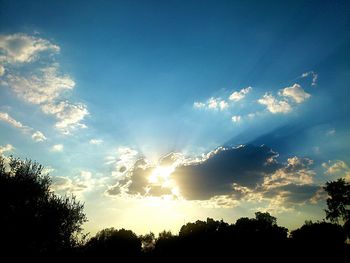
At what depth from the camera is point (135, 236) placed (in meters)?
92.2

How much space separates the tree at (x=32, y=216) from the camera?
38.3 metres

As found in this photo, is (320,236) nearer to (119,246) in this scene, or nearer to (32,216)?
(119,246)

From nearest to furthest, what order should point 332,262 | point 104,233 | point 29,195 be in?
point 29,195
point 332,262
point 104,233

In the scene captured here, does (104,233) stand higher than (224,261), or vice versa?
(104,233)

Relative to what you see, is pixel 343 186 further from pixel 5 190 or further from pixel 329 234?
pixel 5 190

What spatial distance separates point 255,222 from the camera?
284 feet

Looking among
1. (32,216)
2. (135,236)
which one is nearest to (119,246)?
(135,236)

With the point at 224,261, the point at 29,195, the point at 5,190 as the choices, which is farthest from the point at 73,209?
the point at 224,261

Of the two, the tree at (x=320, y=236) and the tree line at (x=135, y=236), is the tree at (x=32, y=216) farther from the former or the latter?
the tree at (x=320, y=236)

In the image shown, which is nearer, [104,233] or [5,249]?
[5,249]

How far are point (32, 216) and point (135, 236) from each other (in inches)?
2207

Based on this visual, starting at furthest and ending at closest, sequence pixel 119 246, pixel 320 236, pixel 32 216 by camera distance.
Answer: pixel 119 246 < pixel 320 236 < pixel 32 216

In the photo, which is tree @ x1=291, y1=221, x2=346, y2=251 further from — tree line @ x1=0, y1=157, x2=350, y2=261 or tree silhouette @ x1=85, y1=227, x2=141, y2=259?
tree silhouette @ x1=85, y1=227, x2=141, y2=259

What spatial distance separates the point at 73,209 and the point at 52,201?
4.41 m
